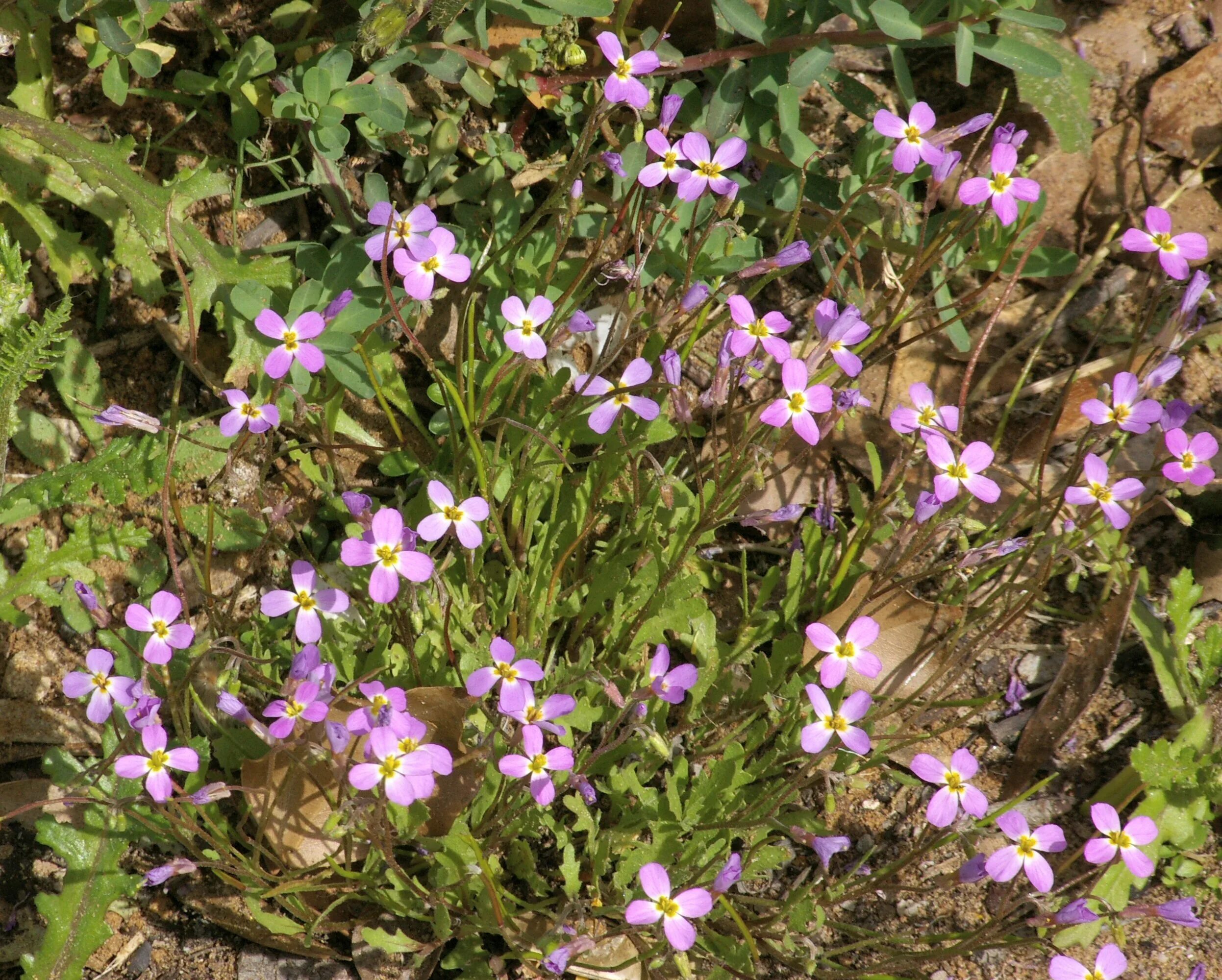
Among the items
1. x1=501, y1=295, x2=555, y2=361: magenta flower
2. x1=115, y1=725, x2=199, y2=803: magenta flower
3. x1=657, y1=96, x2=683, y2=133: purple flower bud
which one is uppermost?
x1=657, y1=96, x2=683, y2=133: purple flower bud

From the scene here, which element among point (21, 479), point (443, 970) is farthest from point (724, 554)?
point (21, 479)

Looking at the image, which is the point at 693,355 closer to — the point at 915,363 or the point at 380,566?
the point at 915,363

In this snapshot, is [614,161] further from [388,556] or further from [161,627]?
[161,627]

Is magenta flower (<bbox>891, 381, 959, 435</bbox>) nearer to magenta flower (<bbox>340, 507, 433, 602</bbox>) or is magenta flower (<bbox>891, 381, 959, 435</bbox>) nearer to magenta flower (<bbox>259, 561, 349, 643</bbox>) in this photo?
magenta flower (<bbox>340, 507, 433, 602</bbox>)

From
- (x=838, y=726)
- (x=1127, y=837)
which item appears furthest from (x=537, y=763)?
(x=1127, y=837)

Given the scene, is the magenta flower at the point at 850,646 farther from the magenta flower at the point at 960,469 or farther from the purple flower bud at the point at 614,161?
the purple flower bud at the point at 614,161

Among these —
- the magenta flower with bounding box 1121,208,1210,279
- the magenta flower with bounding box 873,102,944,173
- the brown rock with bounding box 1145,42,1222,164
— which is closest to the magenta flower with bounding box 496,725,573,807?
the magenta flower with bounding box 873,102,944,173
